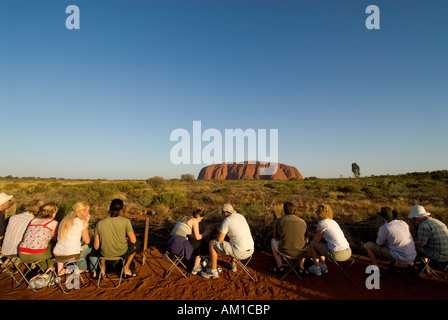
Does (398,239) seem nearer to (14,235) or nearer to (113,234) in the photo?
(113,234)

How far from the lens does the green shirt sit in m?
4.04

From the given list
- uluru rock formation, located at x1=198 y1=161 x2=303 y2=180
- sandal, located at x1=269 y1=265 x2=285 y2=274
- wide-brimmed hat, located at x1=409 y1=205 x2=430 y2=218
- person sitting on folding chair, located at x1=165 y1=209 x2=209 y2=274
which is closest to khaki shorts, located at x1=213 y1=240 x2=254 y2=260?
person sitting on folding chair, located at x1=165 y1=209 x2=209 y2=274

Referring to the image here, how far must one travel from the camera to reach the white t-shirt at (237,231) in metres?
4.18

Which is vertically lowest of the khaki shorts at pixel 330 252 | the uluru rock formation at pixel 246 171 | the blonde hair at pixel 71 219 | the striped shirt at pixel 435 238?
the uluru rock formation at pixel 246 171

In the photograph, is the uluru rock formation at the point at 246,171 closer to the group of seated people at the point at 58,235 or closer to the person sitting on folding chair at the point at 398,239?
the person sitting on folding chair at the point at 398,239

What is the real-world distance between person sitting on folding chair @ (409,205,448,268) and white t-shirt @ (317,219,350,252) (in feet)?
5.23

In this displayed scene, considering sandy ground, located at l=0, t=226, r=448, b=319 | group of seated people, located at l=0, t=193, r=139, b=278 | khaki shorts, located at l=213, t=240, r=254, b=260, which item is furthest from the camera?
khaki shorts, located at l=213, t=240, r=254, b=260

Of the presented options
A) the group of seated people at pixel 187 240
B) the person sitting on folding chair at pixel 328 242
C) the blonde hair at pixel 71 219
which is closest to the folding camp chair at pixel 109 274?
the group of seated people at pixel 187 240

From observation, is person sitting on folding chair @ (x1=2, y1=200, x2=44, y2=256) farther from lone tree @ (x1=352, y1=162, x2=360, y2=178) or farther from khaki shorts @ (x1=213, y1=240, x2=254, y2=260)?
lone tree @ (x1=352, y1=162, x2=360, y2=178)

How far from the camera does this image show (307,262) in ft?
17.1

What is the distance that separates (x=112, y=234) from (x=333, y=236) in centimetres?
429

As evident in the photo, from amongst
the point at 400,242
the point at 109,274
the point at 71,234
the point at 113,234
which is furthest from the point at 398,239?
the point at 71,234
